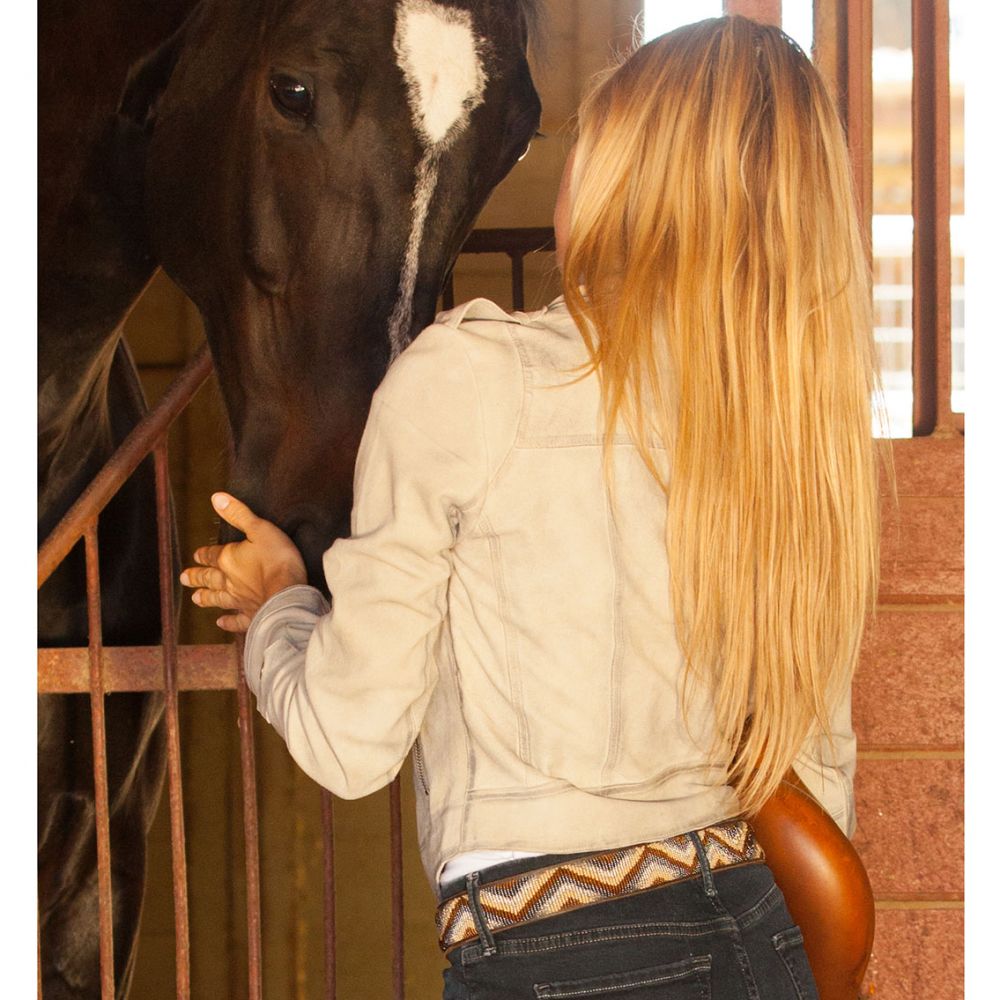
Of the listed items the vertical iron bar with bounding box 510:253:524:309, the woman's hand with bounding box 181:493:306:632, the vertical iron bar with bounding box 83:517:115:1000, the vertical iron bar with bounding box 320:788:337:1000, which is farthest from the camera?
the vertical iron bar with bounding box 510:253:524:309

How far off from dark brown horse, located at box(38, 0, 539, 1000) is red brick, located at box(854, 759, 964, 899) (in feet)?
3.13

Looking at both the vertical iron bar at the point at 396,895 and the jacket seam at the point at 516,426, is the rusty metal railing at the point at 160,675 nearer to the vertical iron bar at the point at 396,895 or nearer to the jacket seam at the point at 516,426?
the vertical iron bar at the point at 396,895

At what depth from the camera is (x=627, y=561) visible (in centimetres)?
72

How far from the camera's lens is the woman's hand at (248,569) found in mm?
916

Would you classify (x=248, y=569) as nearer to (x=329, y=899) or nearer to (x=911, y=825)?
(x=329, y=899)

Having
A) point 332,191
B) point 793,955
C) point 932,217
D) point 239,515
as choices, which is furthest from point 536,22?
point 793,955

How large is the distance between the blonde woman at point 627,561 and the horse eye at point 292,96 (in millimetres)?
603

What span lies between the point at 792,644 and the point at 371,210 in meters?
0.74

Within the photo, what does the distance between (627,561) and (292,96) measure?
2.64ft

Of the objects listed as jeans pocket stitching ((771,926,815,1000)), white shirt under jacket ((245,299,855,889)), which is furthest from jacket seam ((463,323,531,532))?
jeans pocket stitching ((771,926,815,1000))

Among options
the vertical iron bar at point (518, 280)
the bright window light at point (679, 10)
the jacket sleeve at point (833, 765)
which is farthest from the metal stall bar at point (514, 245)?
the jacket sleeve at point (833, 765)

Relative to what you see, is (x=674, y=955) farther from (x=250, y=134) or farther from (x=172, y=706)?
(x=250, y=134)

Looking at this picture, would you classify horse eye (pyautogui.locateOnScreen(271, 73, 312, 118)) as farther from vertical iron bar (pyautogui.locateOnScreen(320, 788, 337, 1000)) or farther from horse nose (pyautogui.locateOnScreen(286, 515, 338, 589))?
vertical iron bar (pyautogui.locateOnScreen(320, 788, 337, 1000))

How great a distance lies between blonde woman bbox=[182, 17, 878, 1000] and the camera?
68 centimetres
